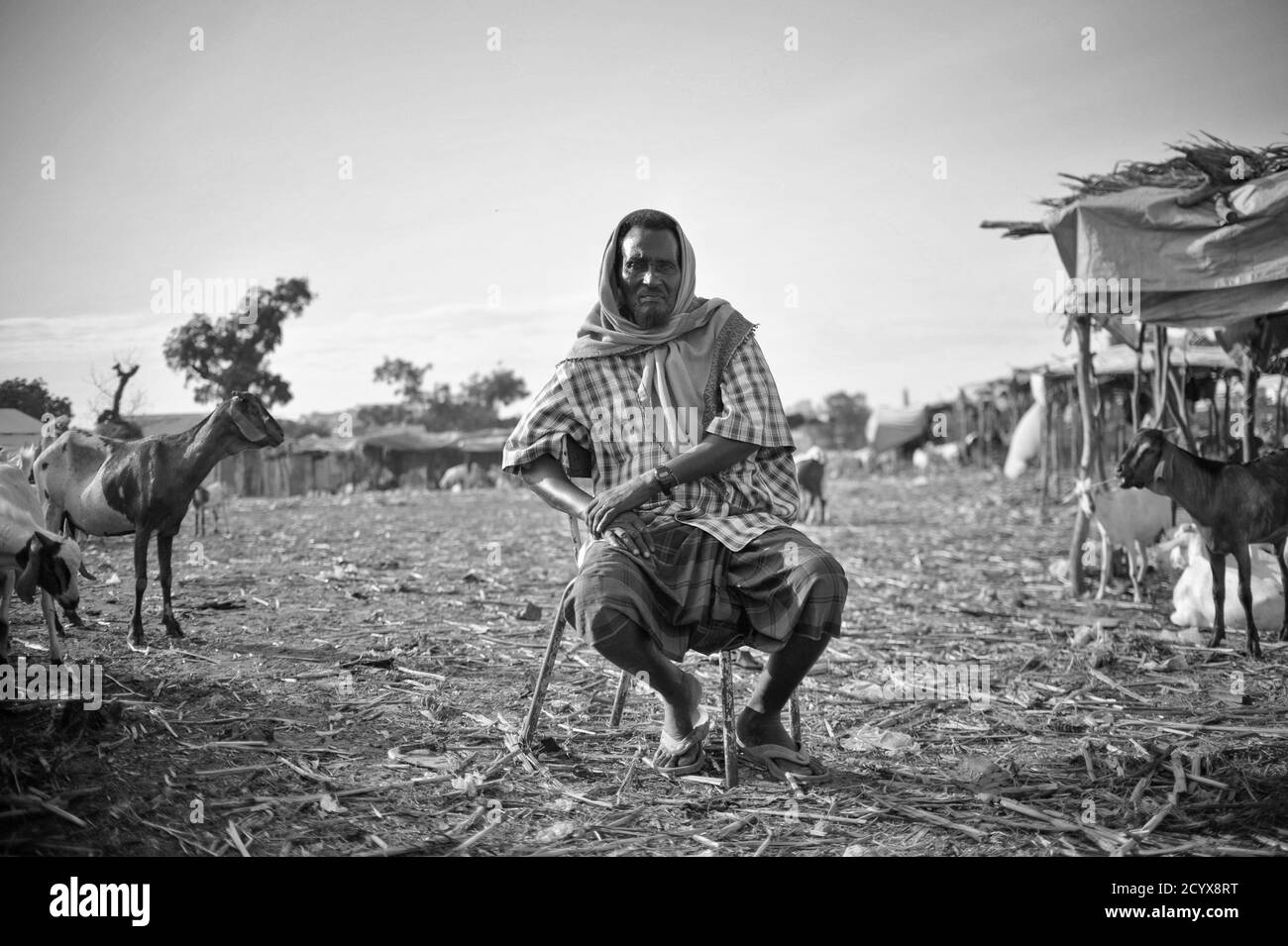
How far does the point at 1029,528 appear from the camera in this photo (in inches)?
508

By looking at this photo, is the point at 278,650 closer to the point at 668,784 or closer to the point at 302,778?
the point at 302,778

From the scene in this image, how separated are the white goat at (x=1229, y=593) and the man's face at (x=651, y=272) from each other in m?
4.57

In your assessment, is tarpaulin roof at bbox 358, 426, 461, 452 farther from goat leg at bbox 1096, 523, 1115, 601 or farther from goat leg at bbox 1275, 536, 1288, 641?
goat leg at bbox 1275, 536, 1288, 641

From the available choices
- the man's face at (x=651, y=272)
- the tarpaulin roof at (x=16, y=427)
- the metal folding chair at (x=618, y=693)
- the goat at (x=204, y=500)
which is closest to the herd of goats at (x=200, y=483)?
the tarpaulin roof at (x=16, y=427)

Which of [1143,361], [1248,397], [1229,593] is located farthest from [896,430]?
[1229,593]

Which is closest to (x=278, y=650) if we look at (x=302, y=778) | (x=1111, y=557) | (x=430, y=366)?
(x=302, y=778)

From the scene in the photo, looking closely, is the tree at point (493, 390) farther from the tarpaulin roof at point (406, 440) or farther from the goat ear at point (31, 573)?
the goat ear at point (31, 573)

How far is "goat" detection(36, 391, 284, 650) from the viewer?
5.45m

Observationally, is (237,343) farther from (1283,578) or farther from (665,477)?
(1283,578)

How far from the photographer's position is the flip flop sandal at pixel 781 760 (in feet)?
10.7

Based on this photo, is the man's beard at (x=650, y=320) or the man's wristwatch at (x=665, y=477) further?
the man's beard at (x=650, y=320)

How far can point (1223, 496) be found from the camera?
569cm

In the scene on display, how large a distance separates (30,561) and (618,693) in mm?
2389

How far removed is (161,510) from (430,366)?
4907 centimetres
